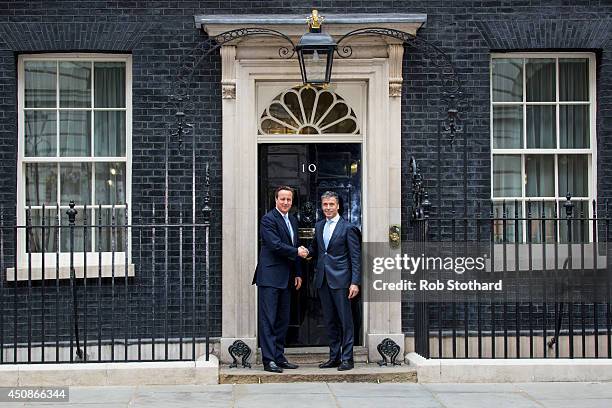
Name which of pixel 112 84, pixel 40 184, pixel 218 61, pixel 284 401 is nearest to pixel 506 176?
pixel 218 61

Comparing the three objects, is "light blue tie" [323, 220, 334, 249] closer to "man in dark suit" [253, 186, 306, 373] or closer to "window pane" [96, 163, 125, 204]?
"man in dark suit" [253, 186, 306, 373]

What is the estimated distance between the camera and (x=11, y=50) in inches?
410

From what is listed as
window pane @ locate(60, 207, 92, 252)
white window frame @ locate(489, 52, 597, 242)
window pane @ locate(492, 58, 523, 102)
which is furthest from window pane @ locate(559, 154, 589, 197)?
window pane @ locate(60, 207, 92, 252)

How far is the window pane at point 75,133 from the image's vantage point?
35.2 ft

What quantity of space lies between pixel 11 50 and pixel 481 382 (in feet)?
19.0

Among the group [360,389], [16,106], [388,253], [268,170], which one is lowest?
[360,389]

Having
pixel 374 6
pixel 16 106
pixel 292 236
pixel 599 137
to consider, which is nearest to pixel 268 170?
pixel 292 236

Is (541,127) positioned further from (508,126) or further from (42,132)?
(42,132)

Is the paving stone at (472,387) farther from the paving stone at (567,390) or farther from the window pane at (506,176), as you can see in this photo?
the window pane at (506,176)

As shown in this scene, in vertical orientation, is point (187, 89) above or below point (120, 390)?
above

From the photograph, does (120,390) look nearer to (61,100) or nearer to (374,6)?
(61,100)

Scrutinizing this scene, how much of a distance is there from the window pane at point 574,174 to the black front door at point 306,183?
2230 millimetres

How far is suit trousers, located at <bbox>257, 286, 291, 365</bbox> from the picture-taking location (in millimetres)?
9766

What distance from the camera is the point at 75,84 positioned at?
10.7m
